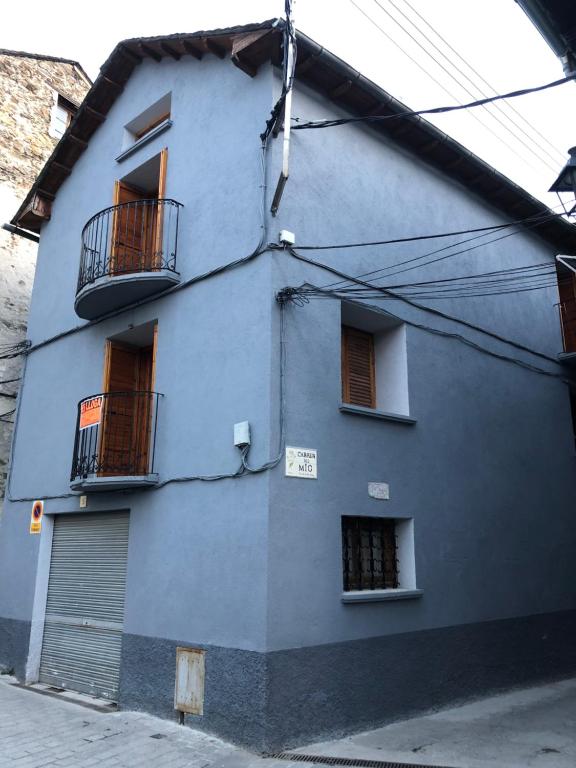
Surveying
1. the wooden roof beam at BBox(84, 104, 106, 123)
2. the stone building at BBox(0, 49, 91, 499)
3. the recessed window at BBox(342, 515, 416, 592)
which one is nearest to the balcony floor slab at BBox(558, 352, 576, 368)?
the recessed window at BBox(342, 515, 416, 592)

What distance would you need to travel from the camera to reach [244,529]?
22.6ft

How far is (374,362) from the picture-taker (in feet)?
29.9

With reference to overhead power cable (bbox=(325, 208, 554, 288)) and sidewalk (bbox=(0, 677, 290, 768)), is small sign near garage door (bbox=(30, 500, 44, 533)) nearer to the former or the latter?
sidewalk (bbox=(0, 677, 290, 768))

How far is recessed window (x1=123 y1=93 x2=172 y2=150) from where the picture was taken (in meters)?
10.3

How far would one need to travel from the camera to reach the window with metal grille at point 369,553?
7.65m

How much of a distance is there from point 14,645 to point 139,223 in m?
6.53

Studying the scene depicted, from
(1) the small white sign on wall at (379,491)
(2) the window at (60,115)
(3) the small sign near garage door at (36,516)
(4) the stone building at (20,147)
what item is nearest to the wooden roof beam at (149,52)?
(4) the stone building at (20,147)

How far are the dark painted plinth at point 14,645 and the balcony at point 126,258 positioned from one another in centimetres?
466

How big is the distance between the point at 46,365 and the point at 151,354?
221 cm

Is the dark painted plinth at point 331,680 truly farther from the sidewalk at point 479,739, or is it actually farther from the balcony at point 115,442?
the balcony at point 115,442

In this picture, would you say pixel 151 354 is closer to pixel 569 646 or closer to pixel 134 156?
pixel 134 156

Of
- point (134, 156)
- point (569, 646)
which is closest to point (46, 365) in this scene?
point (134, 156)

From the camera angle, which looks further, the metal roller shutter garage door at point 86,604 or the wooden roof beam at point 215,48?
the wooden roof beam at point 215,48

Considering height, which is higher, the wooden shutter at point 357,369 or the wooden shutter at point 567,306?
the wooden shutter at point 567,306
